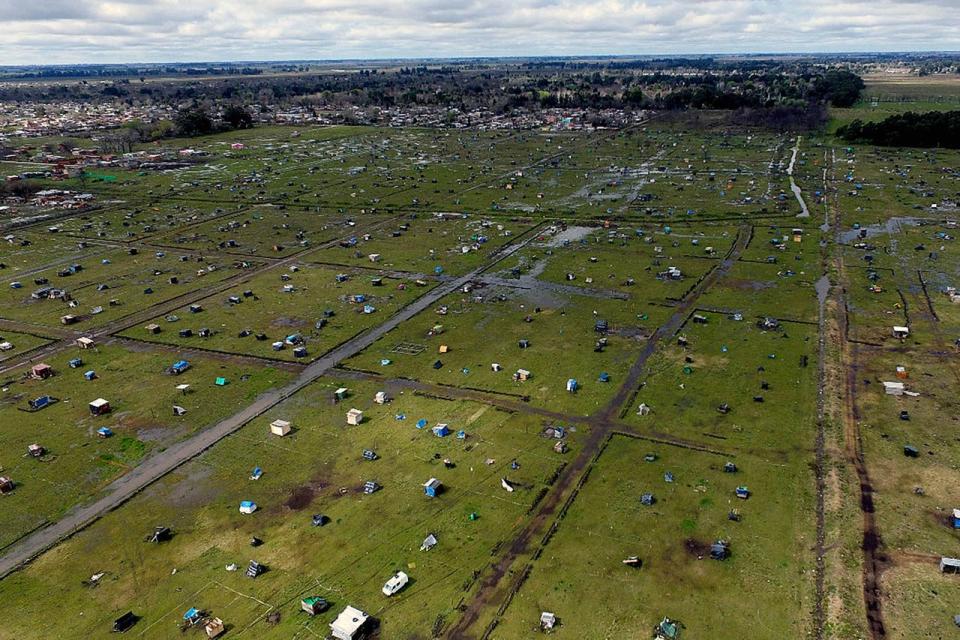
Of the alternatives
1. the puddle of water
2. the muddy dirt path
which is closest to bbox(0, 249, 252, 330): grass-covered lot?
the muddy dirt path

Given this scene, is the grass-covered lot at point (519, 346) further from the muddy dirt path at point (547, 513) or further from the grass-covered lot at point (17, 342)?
the grass-covered lot at point (17, 342)

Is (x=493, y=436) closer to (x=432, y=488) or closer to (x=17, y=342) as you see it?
(x=432, y=488)

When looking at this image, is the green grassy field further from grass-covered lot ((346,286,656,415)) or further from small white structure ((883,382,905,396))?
small white structure ((883,382,905,396))

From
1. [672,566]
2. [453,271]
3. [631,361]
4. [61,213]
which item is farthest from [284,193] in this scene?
[672,566]

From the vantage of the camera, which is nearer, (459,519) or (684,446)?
(459,519)

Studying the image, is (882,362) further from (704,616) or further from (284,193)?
(284,193)

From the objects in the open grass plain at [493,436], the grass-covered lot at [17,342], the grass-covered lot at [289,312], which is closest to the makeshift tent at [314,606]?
the open grass plain at [493,436]
